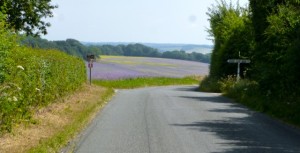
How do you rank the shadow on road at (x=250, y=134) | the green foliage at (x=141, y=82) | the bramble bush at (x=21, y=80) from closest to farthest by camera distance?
the bramble bush at (x=21, y=80) < the shadow on road at (x=250, y=134) < the green foliage at (x=141, y=82)

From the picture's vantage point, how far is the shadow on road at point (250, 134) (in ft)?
34.4

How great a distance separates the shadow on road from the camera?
1050cm

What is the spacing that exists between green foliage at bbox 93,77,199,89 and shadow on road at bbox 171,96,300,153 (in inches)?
1299

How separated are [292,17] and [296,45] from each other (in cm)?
389

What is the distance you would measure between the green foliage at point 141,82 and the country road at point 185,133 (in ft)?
104

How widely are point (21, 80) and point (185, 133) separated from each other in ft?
14.6

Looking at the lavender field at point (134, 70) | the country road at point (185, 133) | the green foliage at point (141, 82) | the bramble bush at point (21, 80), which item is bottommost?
the green foliage at point (141, 82)

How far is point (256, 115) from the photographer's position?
18.0 metres

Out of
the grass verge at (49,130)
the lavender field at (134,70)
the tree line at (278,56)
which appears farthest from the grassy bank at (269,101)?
the lavender field at (134,70)

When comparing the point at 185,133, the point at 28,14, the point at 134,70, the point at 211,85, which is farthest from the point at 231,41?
the point at 134,70

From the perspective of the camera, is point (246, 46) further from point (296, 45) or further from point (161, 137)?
point (161, 137)

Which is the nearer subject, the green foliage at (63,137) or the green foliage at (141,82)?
the green foliage at (63,137)

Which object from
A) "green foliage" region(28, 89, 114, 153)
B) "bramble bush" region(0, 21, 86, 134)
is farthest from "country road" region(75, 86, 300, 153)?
"bramble bush" region(0, 21, 86, 134)

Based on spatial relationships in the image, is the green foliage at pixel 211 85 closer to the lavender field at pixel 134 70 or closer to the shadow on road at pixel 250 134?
the lavender field at pixel 134 70
